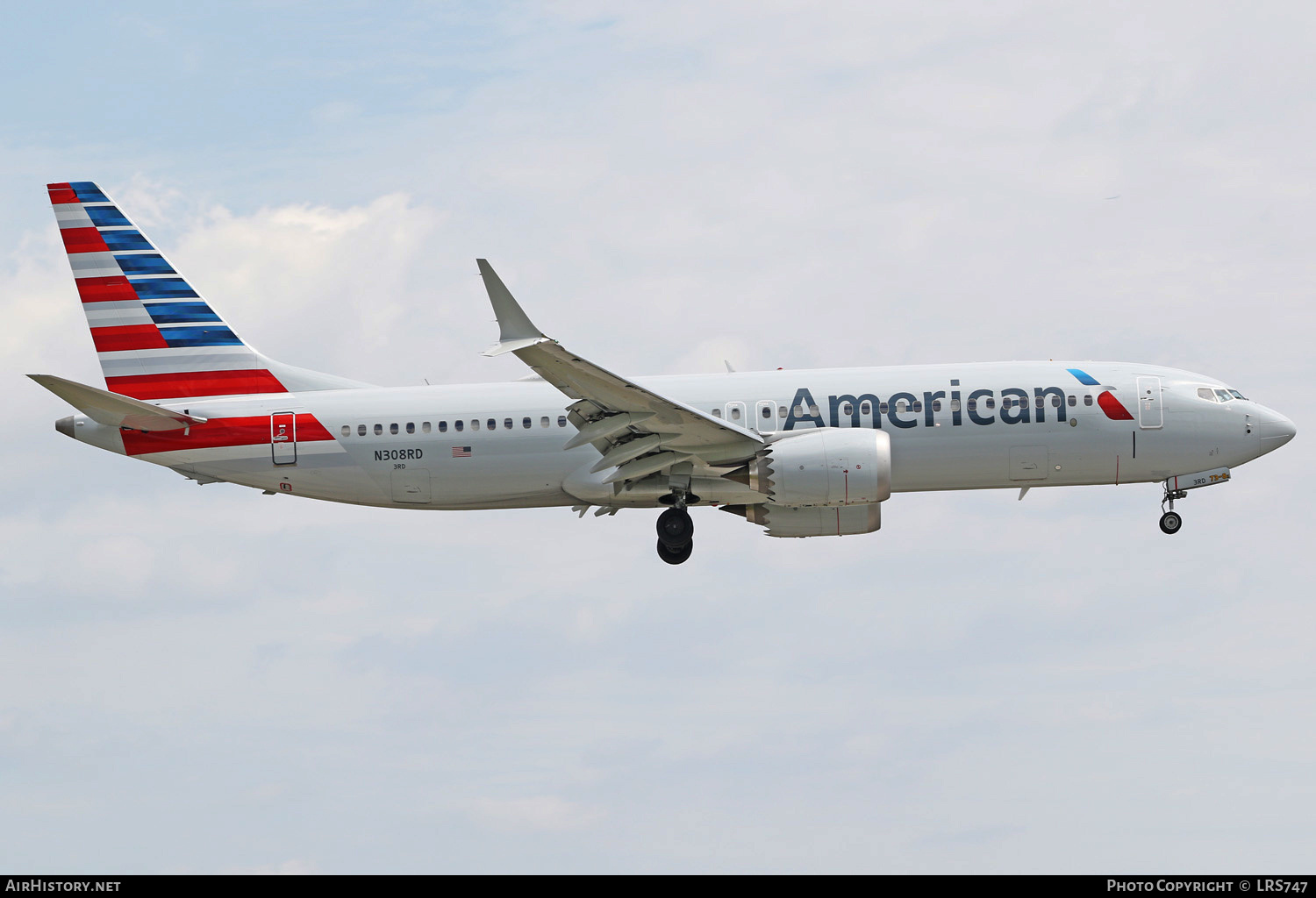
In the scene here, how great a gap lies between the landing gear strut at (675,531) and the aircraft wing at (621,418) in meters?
1.37

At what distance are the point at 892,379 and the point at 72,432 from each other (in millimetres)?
19716

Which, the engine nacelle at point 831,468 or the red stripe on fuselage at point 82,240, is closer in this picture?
the engine nacelle at point 831,468

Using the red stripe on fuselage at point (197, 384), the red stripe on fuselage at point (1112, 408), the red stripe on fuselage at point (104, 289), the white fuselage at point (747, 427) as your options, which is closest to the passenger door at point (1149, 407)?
the white fuselage at point (747, 427)

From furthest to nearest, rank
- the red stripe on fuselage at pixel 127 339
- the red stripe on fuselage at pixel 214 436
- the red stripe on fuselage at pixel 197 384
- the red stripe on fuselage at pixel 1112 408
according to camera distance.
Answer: the red stripe on fuselage at pixel 127 339 < the red stripe on fuselage at pixel 197 384 < the red stripe on fuselage at pixel 214 436 < the red stripe on fuselage at pixel 1112 408

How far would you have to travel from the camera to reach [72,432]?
32.5 m

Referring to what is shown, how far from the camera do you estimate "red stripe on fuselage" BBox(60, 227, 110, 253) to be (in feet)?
113

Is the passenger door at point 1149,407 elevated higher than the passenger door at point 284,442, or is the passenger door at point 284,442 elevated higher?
the passenger door at point 1149,407

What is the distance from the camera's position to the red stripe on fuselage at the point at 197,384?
110 ft

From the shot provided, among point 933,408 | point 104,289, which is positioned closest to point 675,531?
point 933,408

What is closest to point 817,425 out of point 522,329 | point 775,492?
point 775,492

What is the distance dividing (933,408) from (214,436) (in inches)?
676

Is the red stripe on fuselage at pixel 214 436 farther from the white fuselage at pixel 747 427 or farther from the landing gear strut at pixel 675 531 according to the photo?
Result: the landing gear strut at pixel 675 531

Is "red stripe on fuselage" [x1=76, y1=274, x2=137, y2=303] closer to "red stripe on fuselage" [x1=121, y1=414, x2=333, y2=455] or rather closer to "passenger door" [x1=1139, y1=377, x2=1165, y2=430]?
"red stripe on fuselage" [x1=121, y1=414, x2=333, y2=455]

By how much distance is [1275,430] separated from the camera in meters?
32.5
